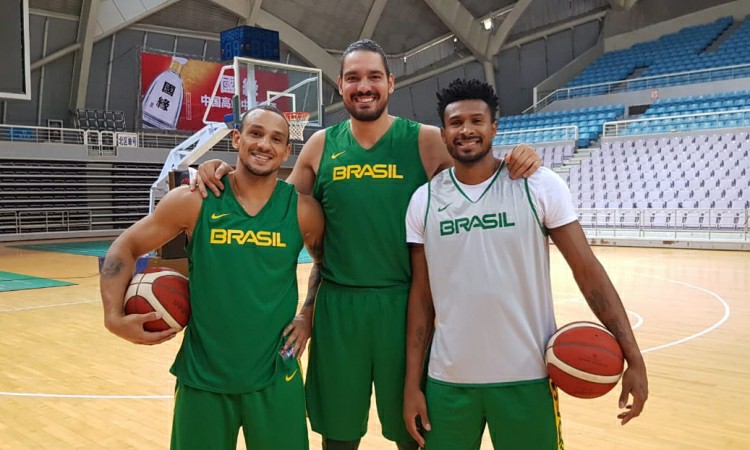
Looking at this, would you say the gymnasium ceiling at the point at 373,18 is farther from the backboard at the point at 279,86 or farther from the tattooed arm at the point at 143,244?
the tattooed arm at the point at 143,244

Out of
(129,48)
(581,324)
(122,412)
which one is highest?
(129,48)

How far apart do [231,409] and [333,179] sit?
89 centimetres

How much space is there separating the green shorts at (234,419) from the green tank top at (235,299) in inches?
1.5

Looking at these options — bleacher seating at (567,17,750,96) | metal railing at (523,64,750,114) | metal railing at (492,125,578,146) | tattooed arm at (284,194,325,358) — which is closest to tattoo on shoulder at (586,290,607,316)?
tattooed arm at (284,194,325,358)

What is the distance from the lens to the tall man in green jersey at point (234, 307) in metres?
2.06

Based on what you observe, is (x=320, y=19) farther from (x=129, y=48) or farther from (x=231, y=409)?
(x=231, y=409)

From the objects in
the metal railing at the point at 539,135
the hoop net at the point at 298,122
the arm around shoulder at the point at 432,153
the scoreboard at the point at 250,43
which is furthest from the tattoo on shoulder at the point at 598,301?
the metal railing at the point at 539,135

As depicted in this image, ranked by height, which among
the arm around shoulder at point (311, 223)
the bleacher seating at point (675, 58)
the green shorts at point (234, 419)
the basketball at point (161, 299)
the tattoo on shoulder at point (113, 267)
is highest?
the bleacher seating at point (675, 58)

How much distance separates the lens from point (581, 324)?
6.56 ft

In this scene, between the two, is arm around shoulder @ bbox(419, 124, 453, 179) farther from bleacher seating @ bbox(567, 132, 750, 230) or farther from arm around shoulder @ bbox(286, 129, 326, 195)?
bleacher seating @ bbox(567, 132, 750, 230)

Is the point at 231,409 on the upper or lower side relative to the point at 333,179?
lower

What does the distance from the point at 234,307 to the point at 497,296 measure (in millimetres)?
816

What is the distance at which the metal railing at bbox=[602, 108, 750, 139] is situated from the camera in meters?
15.1

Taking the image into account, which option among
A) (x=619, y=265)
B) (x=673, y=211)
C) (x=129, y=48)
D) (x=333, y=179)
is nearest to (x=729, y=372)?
(x=333, y=179)
